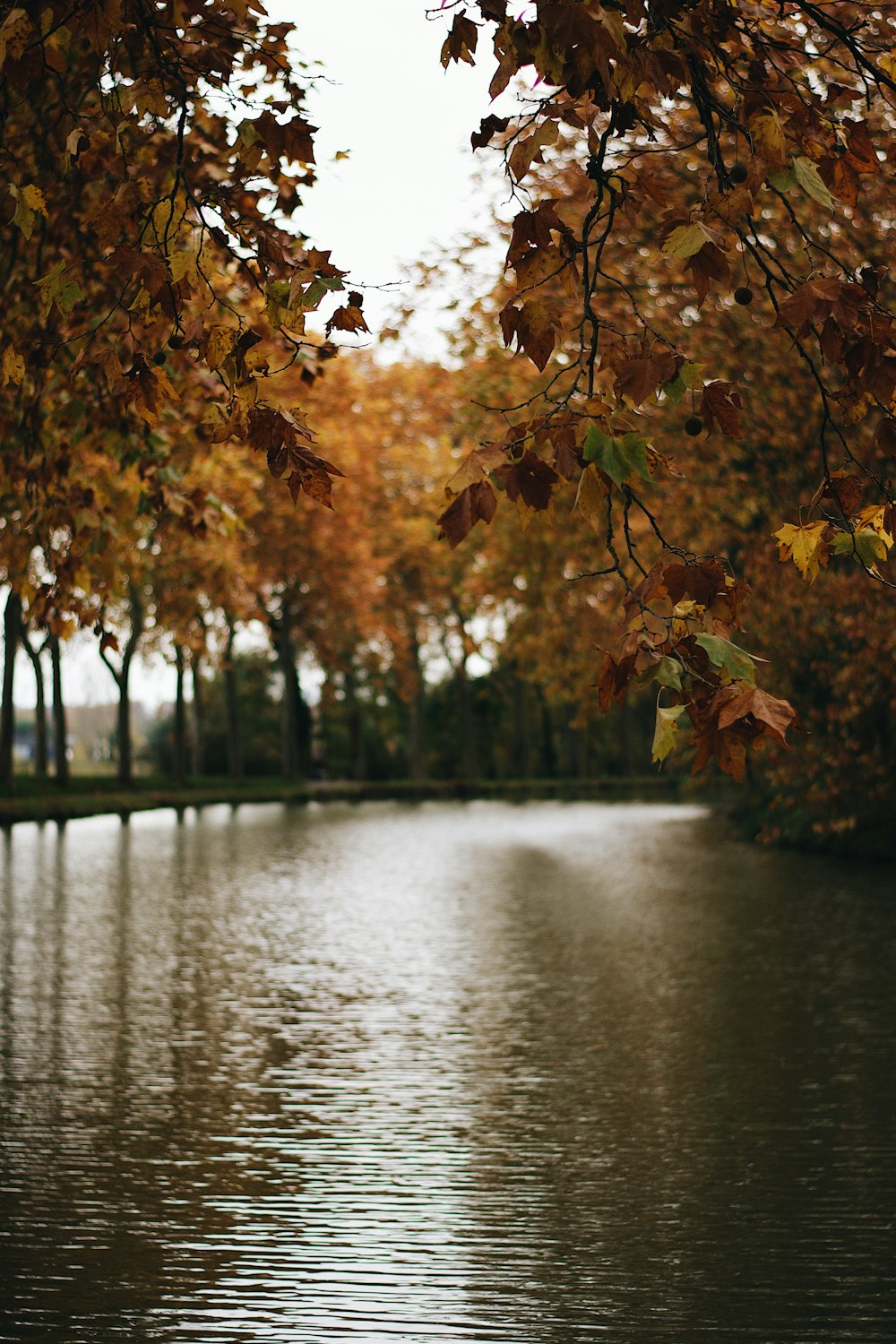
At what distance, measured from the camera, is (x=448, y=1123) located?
6188 mm

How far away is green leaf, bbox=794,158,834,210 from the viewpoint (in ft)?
9.11

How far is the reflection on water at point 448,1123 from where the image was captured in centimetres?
416

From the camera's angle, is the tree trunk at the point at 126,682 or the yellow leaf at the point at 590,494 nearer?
the yellow leaf at the point at 590,494

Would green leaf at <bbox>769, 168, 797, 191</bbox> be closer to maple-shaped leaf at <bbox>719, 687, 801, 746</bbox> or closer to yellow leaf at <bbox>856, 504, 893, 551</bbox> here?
yellow leaf at <bbox>856, 504, 893, 551</bbox>

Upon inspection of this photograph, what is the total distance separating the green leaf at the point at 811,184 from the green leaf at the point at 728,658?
2.82ft

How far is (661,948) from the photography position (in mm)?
11016

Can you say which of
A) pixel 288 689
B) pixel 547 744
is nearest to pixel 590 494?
pixel 288 689

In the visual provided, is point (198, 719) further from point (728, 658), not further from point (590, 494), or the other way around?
point (728, 658)

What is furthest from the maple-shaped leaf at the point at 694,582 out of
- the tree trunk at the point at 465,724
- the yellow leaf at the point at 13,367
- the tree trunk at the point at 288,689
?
the tree trunk at the point at 465,724

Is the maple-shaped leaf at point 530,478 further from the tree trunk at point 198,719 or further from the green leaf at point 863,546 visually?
the tree trunk at point 198,719

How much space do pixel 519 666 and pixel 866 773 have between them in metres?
11.6

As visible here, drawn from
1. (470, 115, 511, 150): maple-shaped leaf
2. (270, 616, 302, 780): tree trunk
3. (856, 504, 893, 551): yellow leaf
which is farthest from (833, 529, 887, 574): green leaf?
(270, 616, 302, 780): tree trunk

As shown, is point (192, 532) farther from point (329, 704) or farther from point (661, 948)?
point (329, 704)

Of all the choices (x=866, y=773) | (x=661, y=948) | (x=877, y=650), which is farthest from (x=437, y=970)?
(x=866, y=773)
